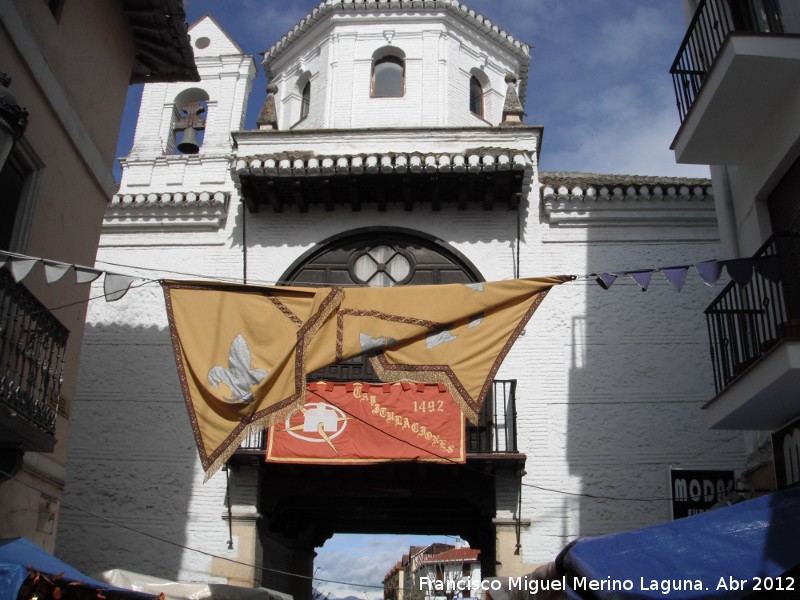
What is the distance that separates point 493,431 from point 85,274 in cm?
612

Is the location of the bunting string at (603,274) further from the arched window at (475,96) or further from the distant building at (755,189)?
the arched window at (475,96)

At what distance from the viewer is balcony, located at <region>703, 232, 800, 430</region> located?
6.83 m

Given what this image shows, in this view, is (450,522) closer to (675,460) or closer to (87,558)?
(675,460)

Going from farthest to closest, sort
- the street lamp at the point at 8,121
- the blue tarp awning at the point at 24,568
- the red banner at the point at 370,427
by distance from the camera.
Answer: the red banner at the point at 370,427, the blue tarp awning at the point at 24,568, the street lamp at the point at 8,121

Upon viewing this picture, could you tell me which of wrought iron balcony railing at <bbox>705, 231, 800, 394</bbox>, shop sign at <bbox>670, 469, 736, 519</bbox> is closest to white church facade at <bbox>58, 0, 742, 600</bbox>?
shop sign at <bbox>670, 469, 736, 519</bbox>

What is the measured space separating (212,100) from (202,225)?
12.5 ft

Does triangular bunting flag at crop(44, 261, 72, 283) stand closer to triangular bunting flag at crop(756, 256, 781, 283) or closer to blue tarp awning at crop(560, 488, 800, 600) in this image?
blue tarp awning at crop(560, 488, 800, 600)

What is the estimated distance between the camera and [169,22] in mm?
10023

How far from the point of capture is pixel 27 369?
7.36 meters

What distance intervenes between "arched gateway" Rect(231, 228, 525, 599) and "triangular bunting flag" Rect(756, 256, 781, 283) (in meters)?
4.35

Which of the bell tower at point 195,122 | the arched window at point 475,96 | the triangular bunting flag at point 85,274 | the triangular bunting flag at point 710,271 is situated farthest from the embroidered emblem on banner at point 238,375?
the arched window at point 475,96

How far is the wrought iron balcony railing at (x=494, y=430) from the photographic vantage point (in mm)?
10867

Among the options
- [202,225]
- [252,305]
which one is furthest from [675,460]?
[202,225]

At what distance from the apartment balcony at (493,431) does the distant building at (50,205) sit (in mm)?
2885
